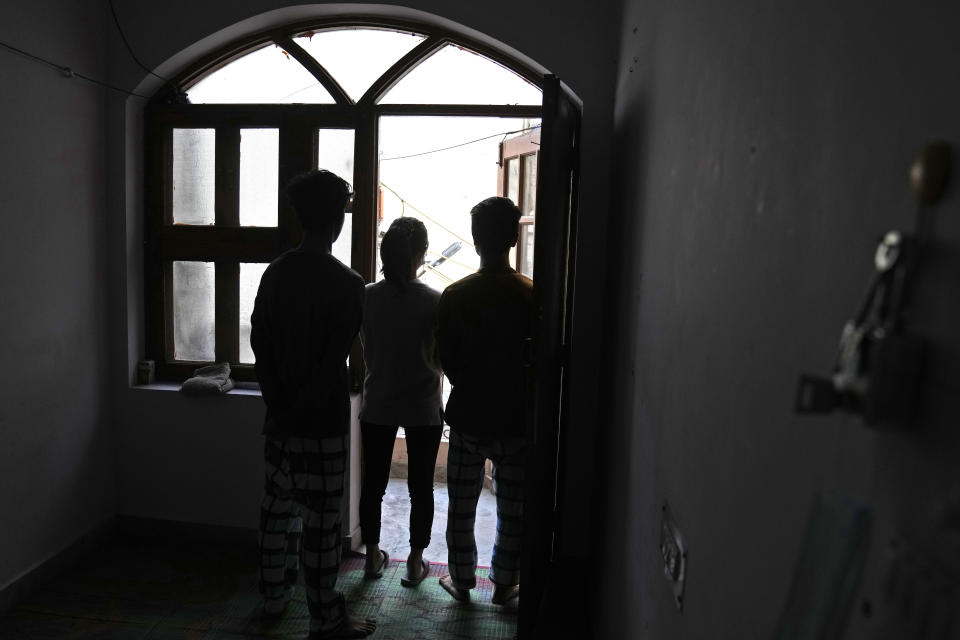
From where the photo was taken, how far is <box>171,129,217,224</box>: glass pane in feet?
10.1

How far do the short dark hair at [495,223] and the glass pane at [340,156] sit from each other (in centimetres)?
81

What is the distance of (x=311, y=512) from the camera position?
225 cm

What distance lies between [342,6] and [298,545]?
2.13 metres

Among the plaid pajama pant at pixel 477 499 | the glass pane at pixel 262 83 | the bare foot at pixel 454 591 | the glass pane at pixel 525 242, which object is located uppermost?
the glass pane at pixel 262 83

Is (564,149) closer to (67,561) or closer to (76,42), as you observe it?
(76,42)

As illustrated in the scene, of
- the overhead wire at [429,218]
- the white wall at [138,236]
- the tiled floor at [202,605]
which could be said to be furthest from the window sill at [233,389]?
the overhead wire at [429,218]

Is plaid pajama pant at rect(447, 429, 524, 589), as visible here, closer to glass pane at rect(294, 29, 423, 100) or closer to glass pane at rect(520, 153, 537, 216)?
glass pane at rect(520, 153, 537, 216)

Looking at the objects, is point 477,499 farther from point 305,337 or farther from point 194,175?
point 194,175

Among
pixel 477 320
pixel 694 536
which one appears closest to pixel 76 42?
pixel 477 320

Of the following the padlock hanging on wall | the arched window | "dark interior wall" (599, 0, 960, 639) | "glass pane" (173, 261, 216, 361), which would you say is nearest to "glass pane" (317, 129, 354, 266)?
the arched window

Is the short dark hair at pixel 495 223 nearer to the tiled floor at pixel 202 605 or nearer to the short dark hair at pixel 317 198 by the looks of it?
the short dark hair at pixel 317 198

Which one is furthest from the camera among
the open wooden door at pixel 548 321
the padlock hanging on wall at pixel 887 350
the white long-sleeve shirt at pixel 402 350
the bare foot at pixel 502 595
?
the bare foot at pixel 502 595

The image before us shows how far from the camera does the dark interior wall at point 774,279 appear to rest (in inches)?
18.8

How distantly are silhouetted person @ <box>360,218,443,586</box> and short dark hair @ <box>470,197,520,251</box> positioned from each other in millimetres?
255
